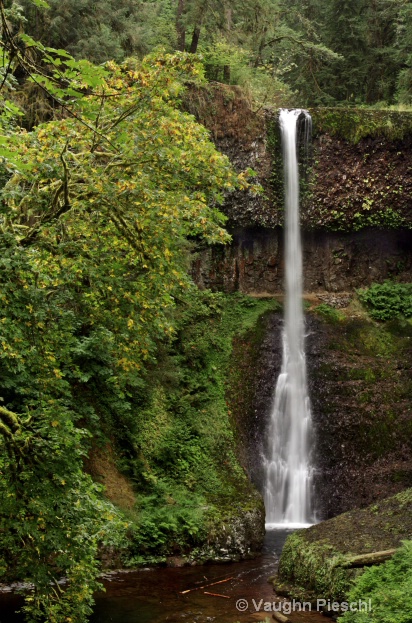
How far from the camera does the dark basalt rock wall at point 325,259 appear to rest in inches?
899

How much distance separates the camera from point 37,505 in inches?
280

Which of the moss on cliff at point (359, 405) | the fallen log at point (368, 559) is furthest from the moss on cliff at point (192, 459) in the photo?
the fallen log at point (368, 559)

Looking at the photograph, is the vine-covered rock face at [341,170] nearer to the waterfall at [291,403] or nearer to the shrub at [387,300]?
the waterfall at [291,403]

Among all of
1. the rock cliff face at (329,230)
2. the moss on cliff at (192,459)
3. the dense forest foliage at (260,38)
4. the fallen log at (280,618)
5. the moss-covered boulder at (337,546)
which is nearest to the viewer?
→ the fallen log at (280,618)

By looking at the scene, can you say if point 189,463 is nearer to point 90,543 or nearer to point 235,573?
point 235,573

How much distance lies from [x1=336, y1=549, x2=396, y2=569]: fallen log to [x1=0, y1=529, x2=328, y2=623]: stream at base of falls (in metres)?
0.82

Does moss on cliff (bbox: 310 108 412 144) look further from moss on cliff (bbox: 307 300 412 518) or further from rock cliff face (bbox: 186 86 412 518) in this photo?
moss on cliff (bbox: 307 300 412 518)

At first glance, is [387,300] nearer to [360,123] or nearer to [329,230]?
[329,230]

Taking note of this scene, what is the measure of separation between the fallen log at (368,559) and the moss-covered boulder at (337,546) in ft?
0.20

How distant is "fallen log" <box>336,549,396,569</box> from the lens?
1025cm

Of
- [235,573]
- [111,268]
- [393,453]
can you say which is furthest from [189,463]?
[111,268]

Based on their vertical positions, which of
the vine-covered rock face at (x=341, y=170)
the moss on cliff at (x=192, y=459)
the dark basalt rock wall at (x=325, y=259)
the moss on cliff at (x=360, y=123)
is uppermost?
the moss on cliff at (x=360, y=123)

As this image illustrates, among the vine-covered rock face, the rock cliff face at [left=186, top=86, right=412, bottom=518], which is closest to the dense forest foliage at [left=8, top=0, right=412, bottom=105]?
the vine-covered rock face

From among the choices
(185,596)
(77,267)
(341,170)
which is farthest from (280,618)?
(341,170)
